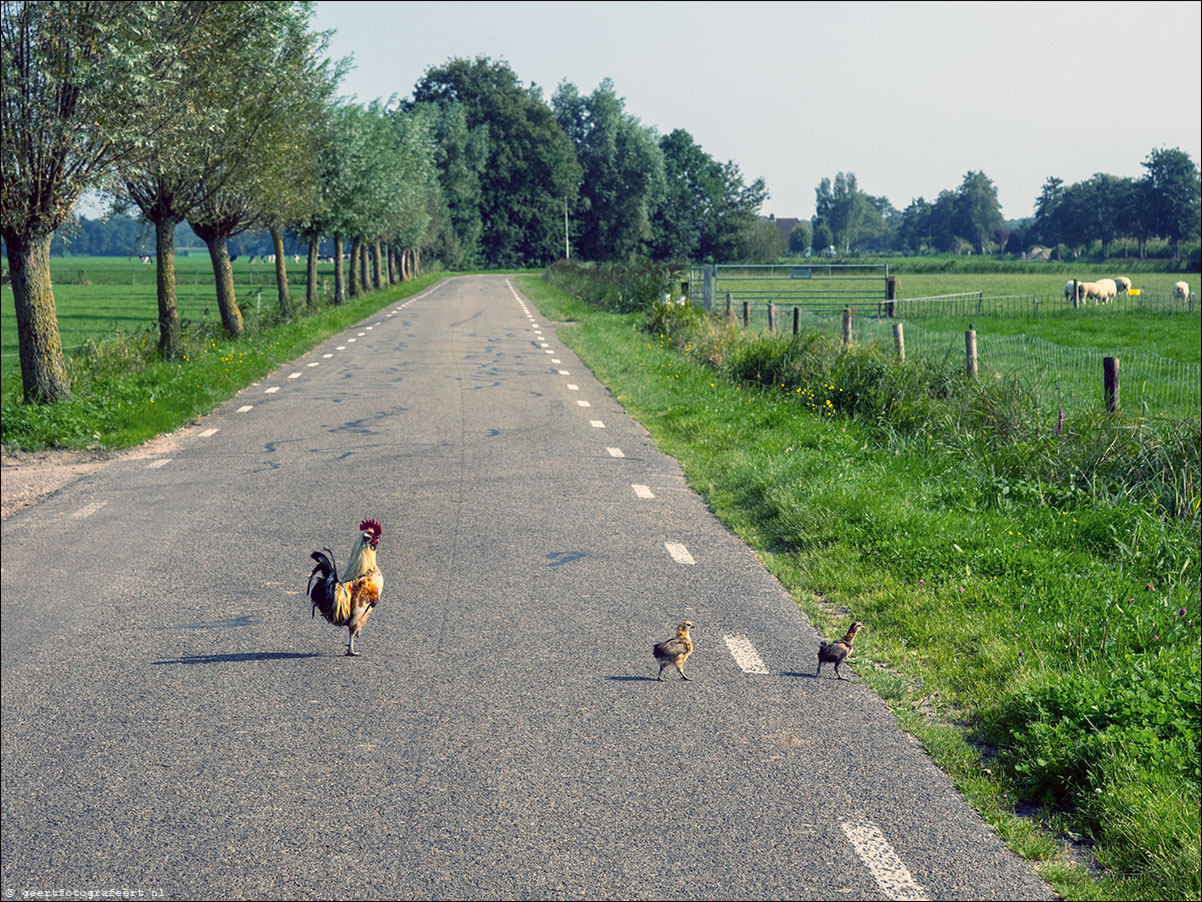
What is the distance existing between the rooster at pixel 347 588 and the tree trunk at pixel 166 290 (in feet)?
66.2

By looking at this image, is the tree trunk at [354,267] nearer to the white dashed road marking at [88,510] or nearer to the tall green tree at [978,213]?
the white dashed road marking at [88,510]

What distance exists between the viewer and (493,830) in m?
4.00

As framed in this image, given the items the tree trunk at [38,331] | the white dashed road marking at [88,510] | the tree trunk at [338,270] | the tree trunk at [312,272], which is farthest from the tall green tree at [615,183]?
the white dashed road marking at [88,510]

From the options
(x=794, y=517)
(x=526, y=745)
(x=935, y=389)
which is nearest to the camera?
(x=526, y=745)

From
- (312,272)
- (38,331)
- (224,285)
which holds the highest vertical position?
(312,272)

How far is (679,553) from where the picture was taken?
741cm

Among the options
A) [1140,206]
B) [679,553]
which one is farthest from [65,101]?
[1140,206]

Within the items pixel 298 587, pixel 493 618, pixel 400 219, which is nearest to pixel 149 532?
pixel 298 587

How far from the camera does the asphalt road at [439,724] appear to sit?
3797mm

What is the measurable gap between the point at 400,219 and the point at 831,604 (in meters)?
54.1

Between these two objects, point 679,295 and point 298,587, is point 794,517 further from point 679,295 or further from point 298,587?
point 679,295

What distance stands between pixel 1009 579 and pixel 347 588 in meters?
5.65

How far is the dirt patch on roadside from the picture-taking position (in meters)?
10.0

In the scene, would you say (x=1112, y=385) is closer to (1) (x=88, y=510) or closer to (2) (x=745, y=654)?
(2) (x=745, y=654)
